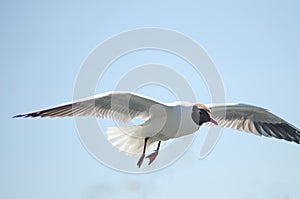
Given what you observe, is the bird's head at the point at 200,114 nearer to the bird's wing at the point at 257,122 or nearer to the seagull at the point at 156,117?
the seagull at the point at 156,117

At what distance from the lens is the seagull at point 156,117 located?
8820 mm

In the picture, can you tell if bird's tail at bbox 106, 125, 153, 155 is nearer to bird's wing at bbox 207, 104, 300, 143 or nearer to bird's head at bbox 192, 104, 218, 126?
bird's head at bbox 192, 104, 218, 126

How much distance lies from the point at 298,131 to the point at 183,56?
2.47 metres

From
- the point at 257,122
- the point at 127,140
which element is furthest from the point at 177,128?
the point at 257,122

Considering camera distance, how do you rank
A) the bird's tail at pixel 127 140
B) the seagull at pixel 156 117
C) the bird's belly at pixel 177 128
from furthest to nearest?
1. the bird's tail at pixel 127 140
2. the bird's belly at pixel 177 128
3. the seagull at pixel 156 117

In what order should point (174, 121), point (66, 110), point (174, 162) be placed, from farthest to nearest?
1. point (174, 162)
2. point (174, 121)
3. point (66, 110)

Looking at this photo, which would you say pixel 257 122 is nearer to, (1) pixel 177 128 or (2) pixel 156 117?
(1) pixel 177 128

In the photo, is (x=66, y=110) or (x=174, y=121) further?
(x=174, y=121)

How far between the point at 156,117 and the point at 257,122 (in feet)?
7.03

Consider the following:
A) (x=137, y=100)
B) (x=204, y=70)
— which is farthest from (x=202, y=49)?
(x=137, y=100)

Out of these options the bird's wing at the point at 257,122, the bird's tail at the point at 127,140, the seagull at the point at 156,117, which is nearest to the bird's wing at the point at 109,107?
the seagull at the point at 156,117

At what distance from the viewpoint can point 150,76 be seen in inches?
427

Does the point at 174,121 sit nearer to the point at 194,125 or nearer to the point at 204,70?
the point at 194,125

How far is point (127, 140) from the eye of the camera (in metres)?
9.98
